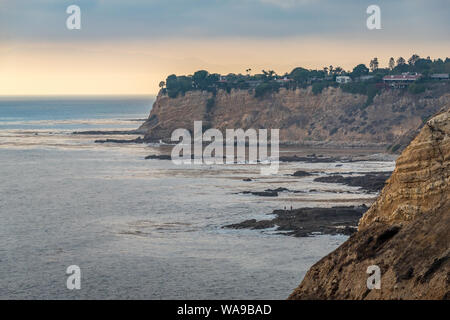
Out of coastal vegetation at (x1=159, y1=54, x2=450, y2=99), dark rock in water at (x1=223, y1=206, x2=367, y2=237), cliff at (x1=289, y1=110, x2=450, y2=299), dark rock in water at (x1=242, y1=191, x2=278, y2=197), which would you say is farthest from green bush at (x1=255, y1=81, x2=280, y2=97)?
cliff at (x1=289, y1=110, x2=450, y2=299)

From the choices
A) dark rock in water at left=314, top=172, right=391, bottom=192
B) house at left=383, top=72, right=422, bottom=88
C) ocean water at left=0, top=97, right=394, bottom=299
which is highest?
house at left=383, top=72, right=422, bottom=88

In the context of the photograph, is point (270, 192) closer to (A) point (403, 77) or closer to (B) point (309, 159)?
(B) point (309, 159)

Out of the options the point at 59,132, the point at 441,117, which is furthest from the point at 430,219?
the point at 59,132

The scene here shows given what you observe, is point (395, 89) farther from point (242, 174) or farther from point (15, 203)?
point (15, 203)

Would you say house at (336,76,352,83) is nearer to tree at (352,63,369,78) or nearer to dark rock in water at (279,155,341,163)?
tree at (352,63,369,78)

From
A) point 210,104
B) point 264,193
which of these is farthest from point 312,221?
point 210,104

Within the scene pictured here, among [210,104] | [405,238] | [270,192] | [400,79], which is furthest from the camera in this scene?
[210,104]
